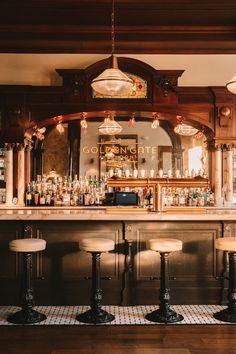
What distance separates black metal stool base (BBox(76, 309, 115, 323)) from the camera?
4.57 meters

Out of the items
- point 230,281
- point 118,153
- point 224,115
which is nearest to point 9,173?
point 224,115

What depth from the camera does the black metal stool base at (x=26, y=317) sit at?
14.9 feet

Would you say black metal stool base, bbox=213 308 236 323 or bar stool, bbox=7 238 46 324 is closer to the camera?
bar stool, bbox=7 238 46 324

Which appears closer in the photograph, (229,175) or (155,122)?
(155,122)

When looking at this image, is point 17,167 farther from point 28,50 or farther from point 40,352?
point 40,352

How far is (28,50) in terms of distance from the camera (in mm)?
7164

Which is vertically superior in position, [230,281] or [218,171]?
[218,171]

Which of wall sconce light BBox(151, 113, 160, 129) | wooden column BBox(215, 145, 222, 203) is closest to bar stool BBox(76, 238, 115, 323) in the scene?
wall sconce light BBox(151, 113, 160, 129)

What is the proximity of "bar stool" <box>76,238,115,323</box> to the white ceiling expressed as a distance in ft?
11.6

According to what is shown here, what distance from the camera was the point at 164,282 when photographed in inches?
186

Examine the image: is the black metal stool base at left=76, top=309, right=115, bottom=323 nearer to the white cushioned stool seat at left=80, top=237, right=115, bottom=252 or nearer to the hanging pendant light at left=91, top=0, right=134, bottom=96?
the white cushioned stool seat at left=80, top=237, right=115, bottom=252

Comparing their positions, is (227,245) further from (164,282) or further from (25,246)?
(25,246)

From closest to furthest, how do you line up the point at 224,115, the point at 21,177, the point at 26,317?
the point at 26,317 → the point at 224,115 → the point at 21,177

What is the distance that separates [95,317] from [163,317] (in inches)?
26.7
